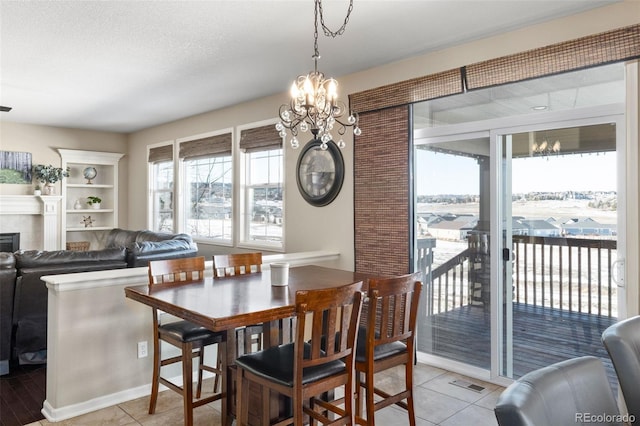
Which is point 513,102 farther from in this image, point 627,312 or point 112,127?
point 112,127

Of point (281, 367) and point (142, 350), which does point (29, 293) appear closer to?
point (142, 350)

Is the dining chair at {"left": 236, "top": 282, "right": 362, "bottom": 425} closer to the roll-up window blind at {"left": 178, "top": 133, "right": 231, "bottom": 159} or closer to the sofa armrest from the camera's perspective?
the sofa armrest

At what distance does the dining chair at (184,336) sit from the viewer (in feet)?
8.43

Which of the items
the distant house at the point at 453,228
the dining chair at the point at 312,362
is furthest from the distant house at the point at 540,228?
the dining chair at the point at 312,362

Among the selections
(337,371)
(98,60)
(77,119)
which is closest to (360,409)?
(337,371)

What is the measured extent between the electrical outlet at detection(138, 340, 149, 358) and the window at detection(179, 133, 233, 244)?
260cm

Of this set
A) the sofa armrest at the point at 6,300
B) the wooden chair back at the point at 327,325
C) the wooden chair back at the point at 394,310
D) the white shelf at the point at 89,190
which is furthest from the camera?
the white shelf at the point at 89,190

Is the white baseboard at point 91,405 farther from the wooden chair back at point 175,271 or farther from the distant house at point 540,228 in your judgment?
the distant house at point 540,228

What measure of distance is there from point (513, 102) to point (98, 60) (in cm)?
348

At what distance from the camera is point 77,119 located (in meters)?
6.70

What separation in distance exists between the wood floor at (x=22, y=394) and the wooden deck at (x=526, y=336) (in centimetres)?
300

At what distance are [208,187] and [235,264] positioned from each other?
3220 mm

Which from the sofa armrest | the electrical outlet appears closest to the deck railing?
the electrical outlet

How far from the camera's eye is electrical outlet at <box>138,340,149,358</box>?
320 cm
